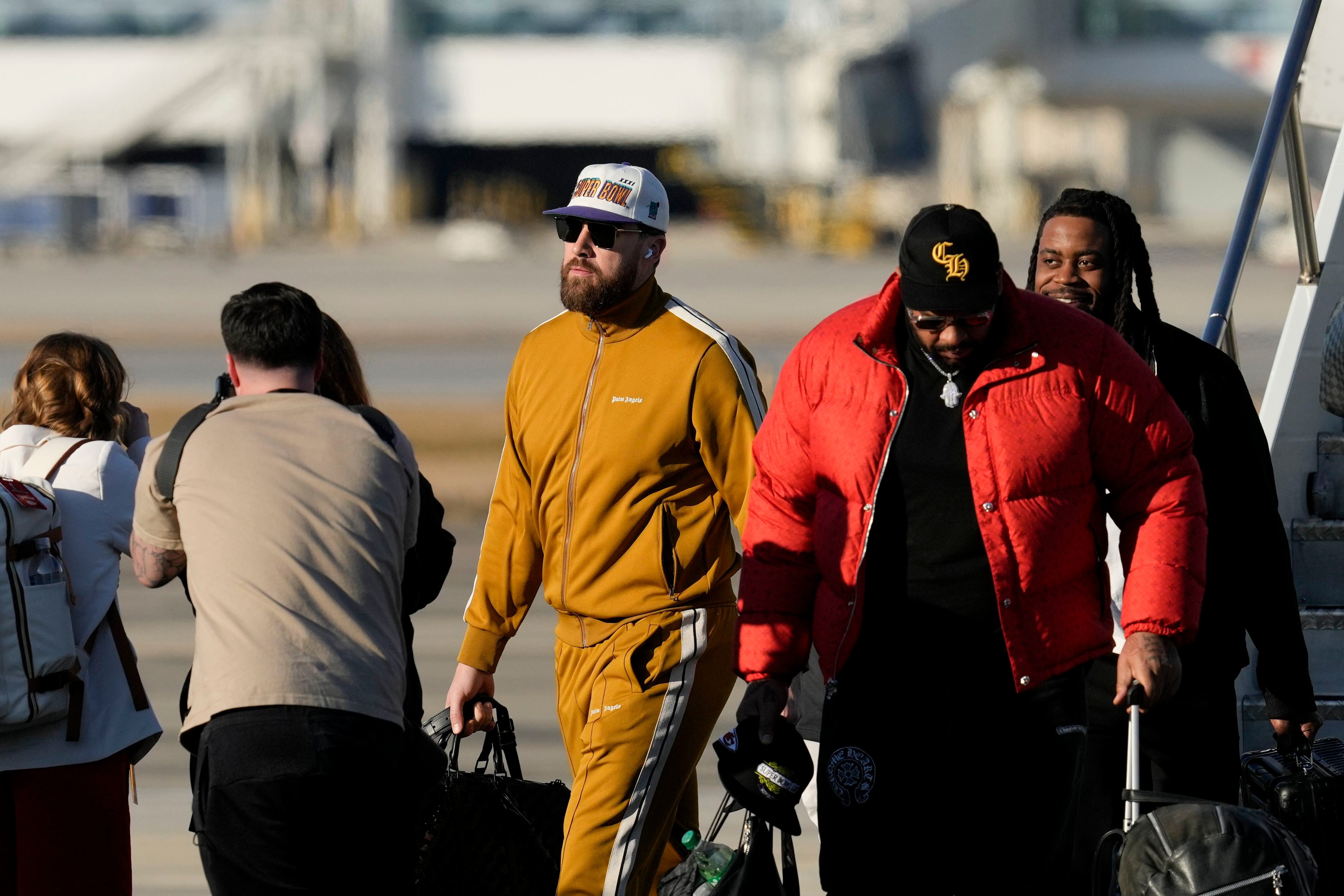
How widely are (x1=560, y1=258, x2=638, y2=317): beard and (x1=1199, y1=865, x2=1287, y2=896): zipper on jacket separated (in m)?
2.01

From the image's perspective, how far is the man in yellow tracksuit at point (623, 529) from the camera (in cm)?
435

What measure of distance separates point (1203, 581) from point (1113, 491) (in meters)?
0.25

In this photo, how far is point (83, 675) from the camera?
4.20m

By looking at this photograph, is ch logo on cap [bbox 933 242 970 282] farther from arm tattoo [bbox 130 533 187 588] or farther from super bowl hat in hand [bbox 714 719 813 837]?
arm tattoo [bbox 130 533 187 588]

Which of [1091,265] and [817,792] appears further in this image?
[1091,265]

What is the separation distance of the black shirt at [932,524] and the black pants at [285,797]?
1.06 meters

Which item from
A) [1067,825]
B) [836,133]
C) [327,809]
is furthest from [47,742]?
[836,133]

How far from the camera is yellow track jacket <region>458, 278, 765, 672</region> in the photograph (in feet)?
14.5

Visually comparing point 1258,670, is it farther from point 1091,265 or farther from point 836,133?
point 836,133

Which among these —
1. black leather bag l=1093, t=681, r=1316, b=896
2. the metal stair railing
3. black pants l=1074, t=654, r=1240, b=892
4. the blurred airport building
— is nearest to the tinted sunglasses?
black leather bag l=1093, t=681, r=1316, b=896

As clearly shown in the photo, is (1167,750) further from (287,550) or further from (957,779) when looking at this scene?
(287,550)

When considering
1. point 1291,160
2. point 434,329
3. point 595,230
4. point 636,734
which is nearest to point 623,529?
point 636,734

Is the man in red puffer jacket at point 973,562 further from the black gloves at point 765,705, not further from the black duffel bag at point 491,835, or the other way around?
the black duffel bag at point 491,835

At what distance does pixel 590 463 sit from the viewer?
446cm
